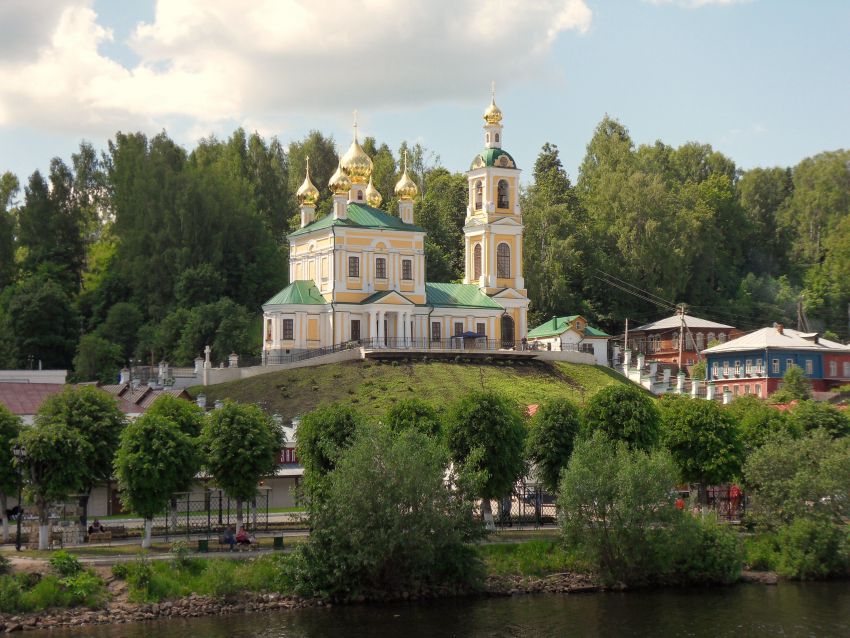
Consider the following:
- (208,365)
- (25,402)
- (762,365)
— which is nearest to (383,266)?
(208,365)

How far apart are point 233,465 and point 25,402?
1227 cm

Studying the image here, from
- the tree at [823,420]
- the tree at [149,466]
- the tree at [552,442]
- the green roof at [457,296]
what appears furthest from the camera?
the green roof at [457,296]

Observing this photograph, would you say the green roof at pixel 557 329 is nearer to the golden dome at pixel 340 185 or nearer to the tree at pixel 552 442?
the golden dome at pixel 340 185

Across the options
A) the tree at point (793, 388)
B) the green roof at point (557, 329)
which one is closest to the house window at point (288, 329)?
the green roof at point (557, 329)

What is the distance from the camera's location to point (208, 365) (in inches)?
2874

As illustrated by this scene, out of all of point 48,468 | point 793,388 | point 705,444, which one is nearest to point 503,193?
point 793,388

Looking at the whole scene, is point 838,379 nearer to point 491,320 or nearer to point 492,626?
point 491,320

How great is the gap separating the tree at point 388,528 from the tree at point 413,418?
248 inches

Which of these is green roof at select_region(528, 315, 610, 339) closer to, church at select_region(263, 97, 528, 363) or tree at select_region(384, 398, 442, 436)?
church at select_region(263, 97, 528, 363)

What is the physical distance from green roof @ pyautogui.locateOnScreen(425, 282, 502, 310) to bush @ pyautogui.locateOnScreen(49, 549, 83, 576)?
43.4 meters

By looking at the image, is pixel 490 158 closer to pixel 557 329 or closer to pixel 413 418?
pixel 557 329

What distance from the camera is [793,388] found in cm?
7219

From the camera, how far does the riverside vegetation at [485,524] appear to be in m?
40.6

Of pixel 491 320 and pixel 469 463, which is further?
pixel 491 320
